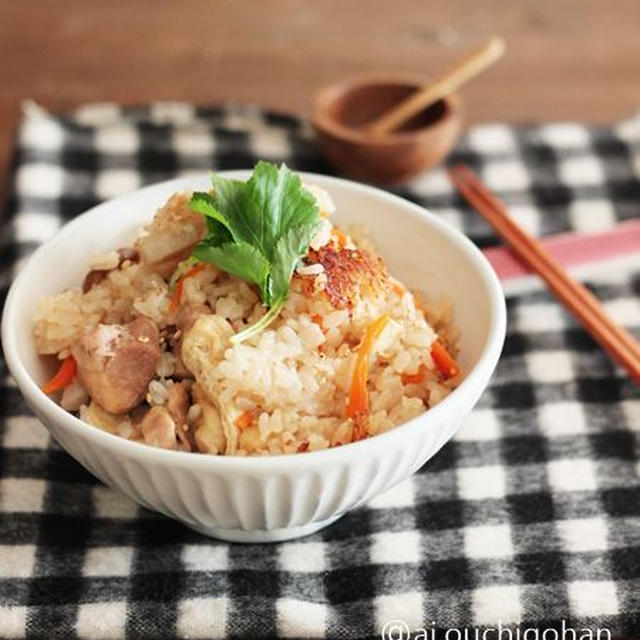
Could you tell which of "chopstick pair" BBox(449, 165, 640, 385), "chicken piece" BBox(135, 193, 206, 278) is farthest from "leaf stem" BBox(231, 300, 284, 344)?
"chopstick pair" BBox(449, 165, 640, 385)

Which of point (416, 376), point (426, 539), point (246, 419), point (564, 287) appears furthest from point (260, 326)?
point (564, 287)

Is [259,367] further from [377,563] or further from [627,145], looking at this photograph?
[627,145]

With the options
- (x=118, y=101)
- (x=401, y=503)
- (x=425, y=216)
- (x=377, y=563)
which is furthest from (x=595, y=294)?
(x=118, y=101)

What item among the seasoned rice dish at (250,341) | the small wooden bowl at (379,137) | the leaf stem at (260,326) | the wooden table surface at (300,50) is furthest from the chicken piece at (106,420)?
the wooden table surface at (300,50)

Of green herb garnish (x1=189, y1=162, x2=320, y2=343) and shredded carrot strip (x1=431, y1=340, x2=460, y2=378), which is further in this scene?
shredded carrot strip (x1=431, y1=340, x2=460, y2=378)

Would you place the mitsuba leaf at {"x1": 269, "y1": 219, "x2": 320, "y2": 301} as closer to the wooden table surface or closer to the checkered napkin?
the checkered napkin

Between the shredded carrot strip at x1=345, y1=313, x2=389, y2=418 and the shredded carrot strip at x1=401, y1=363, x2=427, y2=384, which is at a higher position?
the shredded carrot strip at x1=345, y1=313, x2=389, y2=418

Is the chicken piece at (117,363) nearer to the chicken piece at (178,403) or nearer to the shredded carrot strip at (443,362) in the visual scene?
the chicken piece at (178,403)

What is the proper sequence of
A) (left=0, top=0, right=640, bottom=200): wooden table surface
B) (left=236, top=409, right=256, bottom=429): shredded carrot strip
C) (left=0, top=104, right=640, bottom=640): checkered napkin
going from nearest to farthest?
(left=236, top=409, right=256, bottom=429): shredded carrot strip, (left=0, top=104, right=640, bottom=640): checkered napkin, (left=0, top=0, right=640, bottom=200): wooden table surface
